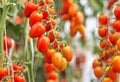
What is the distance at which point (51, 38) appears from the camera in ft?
4.10

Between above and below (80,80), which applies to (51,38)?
above

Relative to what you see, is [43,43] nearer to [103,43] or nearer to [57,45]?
[57,45]

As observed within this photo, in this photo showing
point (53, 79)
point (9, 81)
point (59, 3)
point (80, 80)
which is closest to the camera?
point (9, 81)

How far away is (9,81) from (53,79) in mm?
539

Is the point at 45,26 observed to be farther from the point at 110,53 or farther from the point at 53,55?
the point at 110,53

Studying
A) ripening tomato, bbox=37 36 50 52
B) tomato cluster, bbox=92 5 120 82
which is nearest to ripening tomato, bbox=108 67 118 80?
tomato cluster, bbox=92 5 120 82

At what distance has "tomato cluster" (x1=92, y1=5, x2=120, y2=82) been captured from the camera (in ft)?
4.19

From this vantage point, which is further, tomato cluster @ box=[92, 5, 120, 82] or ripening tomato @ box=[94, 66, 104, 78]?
ripening tomato @ box=[94, 66, 104, 78]

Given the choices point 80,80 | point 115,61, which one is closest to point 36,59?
point 115,61

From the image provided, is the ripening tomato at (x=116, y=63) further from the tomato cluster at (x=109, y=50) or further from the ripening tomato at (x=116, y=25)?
the ripening tomato at (x=116, y=25)

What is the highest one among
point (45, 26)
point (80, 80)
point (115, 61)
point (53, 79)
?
point (45, 26)

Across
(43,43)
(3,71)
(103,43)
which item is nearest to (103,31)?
(103,43)

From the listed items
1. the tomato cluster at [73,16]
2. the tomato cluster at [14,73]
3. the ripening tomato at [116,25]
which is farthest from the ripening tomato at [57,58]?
the tomato cluster at [73,16]

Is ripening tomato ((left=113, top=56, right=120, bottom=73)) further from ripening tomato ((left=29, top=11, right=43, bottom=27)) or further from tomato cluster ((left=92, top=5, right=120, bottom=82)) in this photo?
ripening tomato ((left=29, top=11, right=43, bottom=27))
